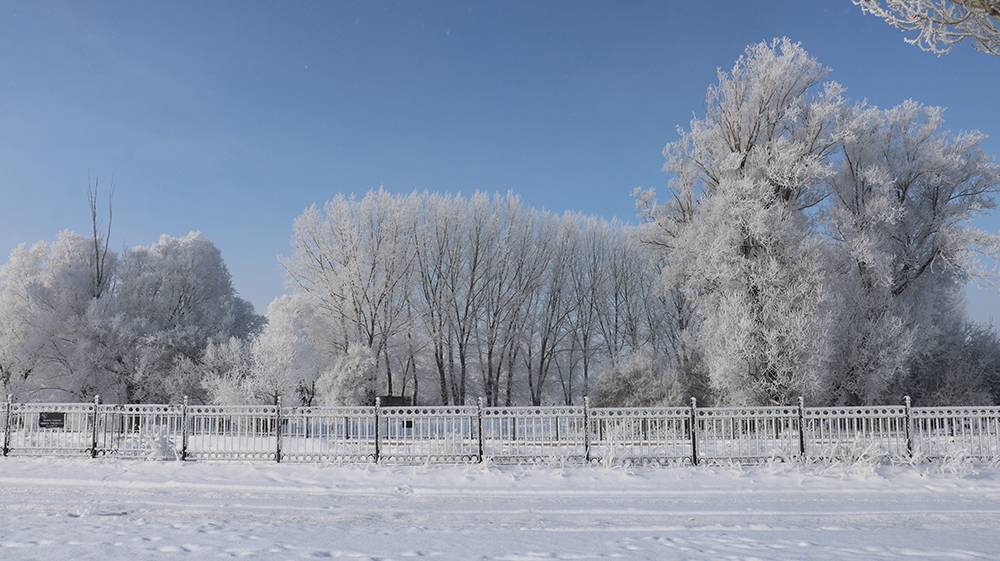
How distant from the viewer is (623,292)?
43.9 meters

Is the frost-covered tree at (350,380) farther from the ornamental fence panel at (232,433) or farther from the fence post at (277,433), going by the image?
the fence post at (277,433)

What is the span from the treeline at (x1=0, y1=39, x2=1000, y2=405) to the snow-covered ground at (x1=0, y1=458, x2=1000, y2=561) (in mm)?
10748

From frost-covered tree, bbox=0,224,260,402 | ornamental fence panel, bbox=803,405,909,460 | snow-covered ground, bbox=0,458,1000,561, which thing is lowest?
snow-covered ground, bbox=0,458,1000,561

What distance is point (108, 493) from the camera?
40.4 ft

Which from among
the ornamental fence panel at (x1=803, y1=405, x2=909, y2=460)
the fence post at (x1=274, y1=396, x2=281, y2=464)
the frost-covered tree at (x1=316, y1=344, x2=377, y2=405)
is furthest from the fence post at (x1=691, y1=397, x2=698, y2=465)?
the frost-covered tree at (x1=316, y1=344, x2=377, y2=405)

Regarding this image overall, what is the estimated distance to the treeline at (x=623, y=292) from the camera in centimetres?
2384

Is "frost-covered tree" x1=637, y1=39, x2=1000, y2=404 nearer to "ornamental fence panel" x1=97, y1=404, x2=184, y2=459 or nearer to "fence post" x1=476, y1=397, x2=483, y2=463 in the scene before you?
"fence post" x1=476, y1=397, x2=483, y2=463

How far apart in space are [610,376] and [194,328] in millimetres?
22466

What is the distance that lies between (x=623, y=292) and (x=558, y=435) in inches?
1160

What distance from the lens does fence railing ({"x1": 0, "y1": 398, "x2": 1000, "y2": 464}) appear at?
48.9 ft

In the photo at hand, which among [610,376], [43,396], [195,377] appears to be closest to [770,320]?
[610,376]

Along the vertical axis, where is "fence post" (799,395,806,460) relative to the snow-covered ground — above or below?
above

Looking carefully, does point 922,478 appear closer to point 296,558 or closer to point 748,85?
point 296,558

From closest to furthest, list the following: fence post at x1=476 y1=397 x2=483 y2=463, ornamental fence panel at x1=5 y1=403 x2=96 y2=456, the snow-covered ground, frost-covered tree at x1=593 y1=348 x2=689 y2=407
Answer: the snow-covered ground
fence post at x1=476 y1=397 x2=483 y2=463
ornamental fence panel at x1=5 y1=403 x2=96 y2=456
frost-covered tree at x1=593 y1=348 x2=689 y2=407
